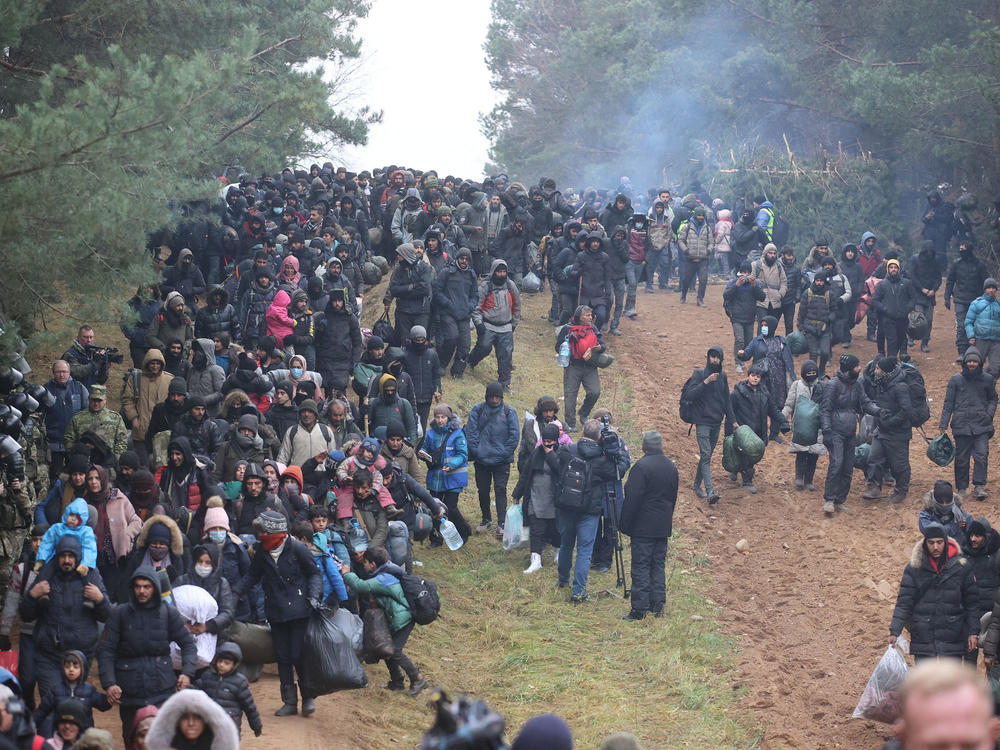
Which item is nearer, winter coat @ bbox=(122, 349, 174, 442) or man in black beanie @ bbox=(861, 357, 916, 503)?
winter coat @ bbox=(122, 349, 174, 442)

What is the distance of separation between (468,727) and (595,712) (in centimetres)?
687

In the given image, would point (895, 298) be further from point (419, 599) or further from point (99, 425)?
point (99, 425)

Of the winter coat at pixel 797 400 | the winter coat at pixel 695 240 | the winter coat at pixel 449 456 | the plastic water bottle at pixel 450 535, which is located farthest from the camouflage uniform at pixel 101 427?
the winter coat at pixel 695 240

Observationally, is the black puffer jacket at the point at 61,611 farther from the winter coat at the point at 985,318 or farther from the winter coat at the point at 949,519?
the winter coat at the point at 985,318

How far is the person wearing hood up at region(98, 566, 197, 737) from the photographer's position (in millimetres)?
7930

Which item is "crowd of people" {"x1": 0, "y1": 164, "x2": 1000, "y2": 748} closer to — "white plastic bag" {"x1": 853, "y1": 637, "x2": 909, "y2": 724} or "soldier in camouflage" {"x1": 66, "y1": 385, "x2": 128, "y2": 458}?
"soldier in camouflage" {"x1": 66, "y1": 385, "x2": 128, "y2": 458}

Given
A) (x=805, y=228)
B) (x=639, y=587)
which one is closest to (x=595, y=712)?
(x=639, y=587)

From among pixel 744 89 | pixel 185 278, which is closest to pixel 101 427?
pixel 185 278

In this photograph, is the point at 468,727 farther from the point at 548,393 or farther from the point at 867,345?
the point at 867,345

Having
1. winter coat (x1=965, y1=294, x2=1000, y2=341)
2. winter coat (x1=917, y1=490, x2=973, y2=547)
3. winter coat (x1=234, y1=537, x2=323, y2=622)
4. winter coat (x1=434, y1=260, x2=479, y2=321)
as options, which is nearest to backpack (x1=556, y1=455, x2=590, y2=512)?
winter coat (x1=917, y1=490, x2=973, y2=547)

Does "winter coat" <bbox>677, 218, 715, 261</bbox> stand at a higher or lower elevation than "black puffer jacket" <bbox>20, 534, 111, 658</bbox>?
lower

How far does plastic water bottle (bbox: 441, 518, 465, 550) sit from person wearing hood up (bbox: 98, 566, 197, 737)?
5.31 m

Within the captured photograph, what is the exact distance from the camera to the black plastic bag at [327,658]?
9.29m

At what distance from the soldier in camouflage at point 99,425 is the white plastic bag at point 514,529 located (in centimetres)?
433
